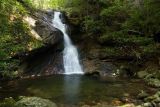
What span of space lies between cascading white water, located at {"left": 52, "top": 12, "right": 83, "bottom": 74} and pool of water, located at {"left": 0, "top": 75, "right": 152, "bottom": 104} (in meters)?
2.73

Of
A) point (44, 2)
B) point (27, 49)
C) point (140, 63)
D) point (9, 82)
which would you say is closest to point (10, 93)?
point (9, 82)

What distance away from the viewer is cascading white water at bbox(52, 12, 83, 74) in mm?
27920

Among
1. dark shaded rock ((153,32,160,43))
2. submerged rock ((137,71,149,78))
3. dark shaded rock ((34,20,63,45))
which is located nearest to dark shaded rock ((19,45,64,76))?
dark shaded rock ((34,20,63,45))

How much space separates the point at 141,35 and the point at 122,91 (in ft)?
26.5

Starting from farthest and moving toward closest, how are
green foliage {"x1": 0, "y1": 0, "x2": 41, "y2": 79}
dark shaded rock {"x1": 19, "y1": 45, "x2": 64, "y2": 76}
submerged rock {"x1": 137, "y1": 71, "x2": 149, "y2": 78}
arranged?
dark shaded rock {"x1": 19, "y1": 45, "x2": 64, "y2": 76}
submerged rock {"x1": 137, "y1": 71, "x2": 149, "y2": 78}
green foliage {"x1": 0, "y1": 0, "x2": 41, "y2": 79}

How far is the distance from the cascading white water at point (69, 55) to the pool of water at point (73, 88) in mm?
2732

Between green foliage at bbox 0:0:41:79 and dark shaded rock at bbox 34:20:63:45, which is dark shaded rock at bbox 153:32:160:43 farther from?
green foliage at bbox 0:0:41:79

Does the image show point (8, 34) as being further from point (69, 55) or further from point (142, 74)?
point (69, 55)

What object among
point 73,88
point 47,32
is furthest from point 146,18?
point 73,88

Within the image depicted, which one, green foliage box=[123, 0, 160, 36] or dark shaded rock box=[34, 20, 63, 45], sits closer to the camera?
green foliage box=[123, 0, 160, 36]

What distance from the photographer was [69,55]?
29.5 metres

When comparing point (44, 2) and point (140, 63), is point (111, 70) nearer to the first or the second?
point (140, 63)

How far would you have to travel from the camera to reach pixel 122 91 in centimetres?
1931

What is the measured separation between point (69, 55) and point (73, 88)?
9.18m
